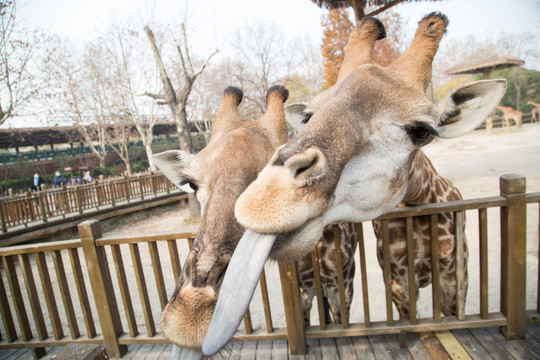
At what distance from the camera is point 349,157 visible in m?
1.50

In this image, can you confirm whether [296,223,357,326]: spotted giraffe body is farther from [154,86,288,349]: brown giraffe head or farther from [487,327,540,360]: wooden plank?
[487,327,540,360]: wooden plank

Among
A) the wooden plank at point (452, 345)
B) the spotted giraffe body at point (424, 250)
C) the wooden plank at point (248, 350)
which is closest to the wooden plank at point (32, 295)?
the wooden plank at point (248, 350)

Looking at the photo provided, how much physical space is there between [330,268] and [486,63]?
24825 millimetres

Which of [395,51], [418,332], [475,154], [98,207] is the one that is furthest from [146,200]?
[395,51]

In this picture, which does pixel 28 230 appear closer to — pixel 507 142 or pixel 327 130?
pixel 327 130

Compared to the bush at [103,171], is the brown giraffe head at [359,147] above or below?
above

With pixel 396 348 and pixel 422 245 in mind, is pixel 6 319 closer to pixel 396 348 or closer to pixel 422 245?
pixel 396 348

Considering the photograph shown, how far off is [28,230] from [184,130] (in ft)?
21.5

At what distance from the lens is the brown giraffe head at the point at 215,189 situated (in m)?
1.44

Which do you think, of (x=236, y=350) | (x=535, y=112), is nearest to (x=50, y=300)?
(x=236, y=350)

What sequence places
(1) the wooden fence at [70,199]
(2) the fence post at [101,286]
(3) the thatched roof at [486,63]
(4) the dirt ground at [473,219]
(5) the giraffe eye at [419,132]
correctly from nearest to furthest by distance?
(5) the giraffe eye at [419,132] → (2) the fence post at [101,286] → (4) the dirt ground at [473,219] → (1) the wooden fence at [70,199] → (3) the thatched roof at [486,63]

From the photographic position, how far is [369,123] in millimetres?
1638

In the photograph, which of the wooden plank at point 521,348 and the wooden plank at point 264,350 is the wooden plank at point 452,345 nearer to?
the wooden plank at point 521,348

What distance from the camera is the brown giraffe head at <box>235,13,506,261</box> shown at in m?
1.19
